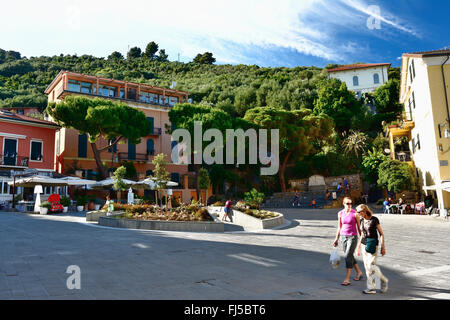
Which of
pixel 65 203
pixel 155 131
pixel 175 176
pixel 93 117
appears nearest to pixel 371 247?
pixel 65 203

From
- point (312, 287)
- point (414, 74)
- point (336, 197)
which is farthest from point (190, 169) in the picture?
point (312, 287)

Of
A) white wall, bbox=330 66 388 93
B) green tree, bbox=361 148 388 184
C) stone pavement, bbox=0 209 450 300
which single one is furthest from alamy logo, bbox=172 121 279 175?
white wall, bbox=330 66 388 93

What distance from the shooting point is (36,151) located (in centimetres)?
3106

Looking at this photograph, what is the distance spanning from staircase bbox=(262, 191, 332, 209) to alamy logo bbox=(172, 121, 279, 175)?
4.05 m

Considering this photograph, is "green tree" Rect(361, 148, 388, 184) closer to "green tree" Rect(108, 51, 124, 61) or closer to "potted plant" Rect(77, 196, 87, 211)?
"potted plant" Rect(77, 196, 87, 211)

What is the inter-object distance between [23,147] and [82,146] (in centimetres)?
516

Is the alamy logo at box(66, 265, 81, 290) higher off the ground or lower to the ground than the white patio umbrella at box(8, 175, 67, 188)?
lower

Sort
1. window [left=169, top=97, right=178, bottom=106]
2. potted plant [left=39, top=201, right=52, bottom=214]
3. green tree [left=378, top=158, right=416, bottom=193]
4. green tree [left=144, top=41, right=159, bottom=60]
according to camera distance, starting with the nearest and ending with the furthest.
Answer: potted plant [left=39, top=201, right=52, bottom=214] < green tree [left=378, top=158, right=416, bottom=193] < window [left=169, top=97, right=178, bottom=106] < green tree [left=144, top=41, right=159, bottom=60]

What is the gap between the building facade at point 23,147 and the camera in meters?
28.5

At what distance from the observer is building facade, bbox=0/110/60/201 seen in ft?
93.6

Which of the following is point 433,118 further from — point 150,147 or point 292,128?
point 150,147

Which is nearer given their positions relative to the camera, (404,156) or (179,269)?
(179,269)

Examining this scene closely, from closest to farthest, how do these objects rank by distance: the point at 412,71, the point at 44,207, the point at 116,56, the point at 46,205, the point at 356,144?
the point at 44,207 → the point at 46,205 → the point at 412,71 → the point at 356,144 → the point at 116,56

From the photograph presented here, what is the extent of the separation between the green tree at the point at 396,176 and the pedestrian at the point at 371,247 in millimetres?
20462
